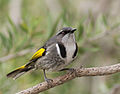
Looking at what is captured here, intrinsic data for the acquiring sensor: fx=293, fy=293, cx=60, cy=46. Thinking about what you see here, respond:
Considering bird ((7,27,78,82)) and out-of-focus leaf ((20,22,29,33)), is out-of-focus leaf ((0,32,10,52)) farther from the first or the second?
bird ((7,27,78,82))

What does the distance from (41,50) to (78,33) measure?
2.47 feet

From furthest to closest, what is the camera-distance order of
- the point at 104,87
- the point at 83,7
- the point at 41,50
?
1. the point at 83,7
2. the point at 104,87
3. the point at 41,50

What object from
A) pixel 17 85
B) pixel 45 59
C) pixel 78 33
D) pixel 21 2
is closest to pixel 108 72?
pixel 45 59

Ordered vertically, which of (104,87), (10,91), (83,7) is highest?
(83,7)

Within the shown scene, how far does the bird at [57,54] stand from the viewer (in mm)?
3238

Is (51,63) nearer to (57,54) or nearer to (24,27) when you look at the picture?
(57,54)

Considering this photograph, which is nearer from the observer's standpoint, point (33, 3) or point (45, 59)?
point (45, 59)

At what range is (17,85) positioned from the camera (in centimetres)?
410

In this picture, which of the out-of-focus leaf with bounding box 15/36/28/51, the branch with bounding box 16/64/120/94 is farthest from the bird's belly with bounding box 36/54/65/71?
the out-of-focus leaf with bounding box 15/36/28/51

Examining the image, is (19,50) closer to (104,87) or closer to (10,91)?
(10,91)

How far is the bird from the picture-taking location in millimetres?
3238

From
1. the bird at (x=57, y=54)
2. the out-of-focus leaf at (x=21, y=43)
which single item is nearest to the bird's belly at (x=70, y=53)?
the bird at (x=57, y=54)

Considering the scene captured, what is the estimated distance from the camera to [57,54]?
11.0 ft

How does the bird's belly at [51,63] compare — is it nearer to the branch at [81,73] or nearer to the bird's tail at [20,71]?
the bird's tail at [20,71]
